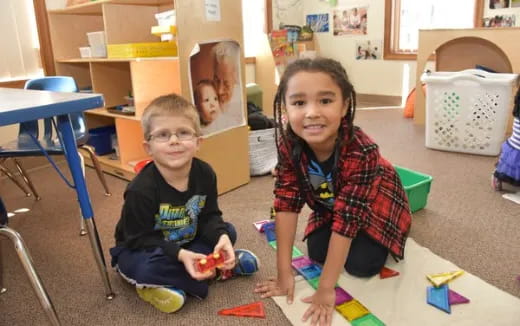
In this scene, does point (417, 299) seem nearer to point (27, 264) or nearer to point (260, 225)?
point (260, 225)

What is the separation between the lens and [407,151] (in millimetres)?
2545

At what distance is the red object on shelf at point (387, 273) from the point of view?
1.26 meters

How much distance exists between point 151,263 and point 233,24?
1191 millimetres

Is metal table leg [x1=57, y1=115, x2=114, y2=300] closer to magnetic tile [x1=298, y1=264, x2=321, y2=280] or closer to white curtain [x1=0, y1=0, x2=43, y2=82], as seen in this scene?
magnetic tile [x1=298, y1=264, x2=321, y2=280]

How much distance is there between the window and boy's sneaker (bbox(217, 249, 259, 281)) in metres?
2.74

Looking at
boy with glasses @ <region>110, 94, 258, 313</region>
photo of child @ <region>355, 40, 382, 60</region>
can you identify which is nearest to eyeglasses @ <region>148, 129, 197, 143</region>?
boy with glasses @ <region>110, 94, 258, 313</region>

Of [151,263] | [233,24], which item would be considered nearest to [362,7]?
[233,24]

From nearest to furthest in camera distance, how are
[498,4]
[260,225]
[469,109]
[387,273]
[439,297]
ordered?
[439,297], [387,273], [260,225], [469,109], [498,4]

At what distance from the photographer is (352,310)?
1103mm

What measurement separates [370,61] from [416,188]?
8.60 ft

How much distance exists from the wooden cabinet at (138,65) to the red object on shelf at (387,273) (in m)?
0.91

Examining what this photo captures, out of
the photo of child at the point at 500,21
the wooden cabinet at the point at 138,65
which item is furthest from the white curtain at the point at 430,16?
the wooden cabinet at the point at 138,65

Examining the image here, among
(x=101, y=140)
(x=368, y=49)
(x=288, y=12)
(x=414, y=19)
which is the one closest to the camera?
(x=101, y=140)

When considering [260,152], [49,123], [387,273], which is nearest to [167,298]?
[387,273]
